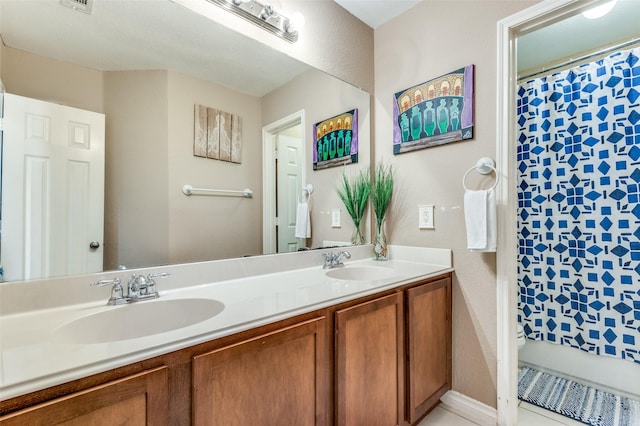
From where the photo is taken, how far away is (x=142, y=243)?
1.15m

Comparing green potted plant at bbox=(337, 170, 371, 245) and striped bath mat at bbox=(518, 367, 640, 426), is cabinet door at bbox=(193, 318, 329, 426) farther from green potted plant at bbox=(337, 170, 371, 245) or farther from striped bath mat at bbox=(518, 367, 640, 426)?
striped bath mat at bbox=(518, 367, 640, 426)

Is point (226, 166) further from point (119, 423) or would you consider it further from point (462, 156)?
point (462, 156)

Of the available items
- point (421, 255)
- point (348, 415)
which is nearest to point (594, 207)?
point (421, 255)

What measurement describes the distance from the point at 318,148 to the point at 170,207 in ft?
3.11

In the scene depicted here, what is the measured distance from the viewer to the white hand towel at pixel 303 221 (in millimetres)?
1710

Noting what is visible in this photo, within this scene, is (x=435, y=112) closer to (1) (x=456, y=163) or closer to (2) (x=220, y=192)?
(1) (x=456, y=163)

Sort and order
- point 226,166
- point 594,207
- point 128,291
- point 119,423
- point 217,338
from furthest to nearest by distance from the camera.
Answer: point 594,207
point 226,166
point 128,291
point 217,338
point 119,423

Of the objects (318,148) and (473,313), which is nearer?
(473,313)

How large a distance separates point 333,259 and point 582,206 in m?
1.70

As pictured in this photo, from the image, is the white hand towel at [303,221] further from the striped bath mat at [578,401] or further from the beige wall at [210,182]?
the striped bath mat at [578,401]

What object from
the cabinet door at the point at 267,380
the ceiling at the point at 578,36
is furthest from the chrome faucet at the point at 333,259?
the ceiling at the point at 578,36

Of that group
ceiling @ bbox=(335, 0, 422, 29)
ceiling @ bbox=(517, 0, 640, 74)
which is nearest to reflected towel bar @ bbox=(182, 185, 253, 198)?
ceiling @ bbox=(335, 0, 422, 29)

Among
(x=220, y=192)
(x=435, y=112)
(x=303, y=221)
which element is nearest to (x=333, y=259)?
(x=303, y=221)

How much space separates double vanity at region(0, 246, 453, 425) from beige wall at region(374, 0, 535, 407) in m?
0.15
